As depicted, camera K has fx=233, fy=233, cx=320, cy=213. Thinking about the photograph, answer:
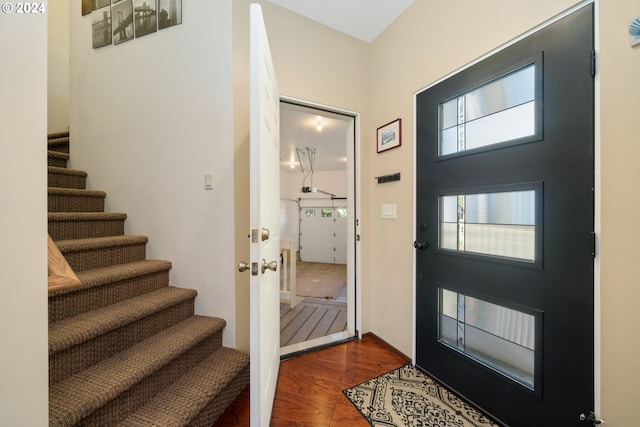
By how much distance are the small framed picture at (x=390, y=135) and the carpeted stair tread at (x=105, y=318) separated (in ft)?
6.15

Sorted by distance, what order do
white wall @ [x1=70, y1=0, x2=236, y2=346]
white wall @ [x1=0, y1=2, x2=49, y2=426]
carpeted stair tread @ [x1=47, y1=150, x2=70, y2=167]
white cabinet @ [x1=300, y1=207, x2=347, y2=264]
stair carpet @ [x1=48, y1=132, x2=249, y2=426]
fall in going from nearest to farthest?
1. white wall @ [x1=0, y1=2, x2=49, y2=426]
2. stair carpet @ [x1=48, y1=132, x2=249, y2=426]
3. white wall @ [x1=70, y1=0, x2=236, y2=346]
4. carpeted stair tread @ [x1=47, y1=150, x2=70, y2=167]
5. white cabinet @ [x1=300, y1=207, x2=347, y2=264]

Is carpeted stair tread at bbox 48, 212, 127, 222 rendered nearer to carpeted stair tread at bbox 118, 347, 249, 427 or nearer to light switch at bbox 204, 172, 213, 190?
light switch at bbox 204, 172, 213, 190

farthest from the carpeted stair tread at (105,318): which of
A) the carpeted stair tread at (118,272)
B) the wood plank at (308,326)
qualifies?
the wood plank at (308,326)

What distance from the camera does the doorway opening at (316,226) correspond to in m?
2.13

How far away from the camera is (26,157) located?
60 cm

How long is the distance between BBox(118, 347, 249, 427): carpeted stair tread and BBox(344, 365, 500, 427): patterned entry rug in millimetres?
744

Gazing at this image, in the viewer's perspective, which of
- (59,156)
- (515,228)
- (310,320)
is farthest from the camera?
(310,320)

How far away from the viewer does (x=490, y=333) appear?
1308 mm

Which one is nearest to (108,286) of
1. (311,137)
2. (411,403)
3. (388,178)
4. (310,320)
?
(310,320)

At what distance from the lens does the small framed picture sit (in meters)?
1.83

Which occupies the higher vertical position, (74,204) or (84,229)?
(74,204)

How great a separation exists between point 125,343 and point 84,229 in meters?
0.95

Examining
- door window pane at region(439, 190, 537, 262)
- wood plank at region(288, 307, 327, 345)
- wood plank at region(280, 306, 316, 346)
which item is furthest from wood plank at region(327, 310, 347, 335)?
door window pane at region(439, 190, 537, 262)

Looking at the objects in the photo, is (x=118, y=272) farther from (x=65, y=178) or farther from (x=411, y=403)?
(x=411, y=403)
